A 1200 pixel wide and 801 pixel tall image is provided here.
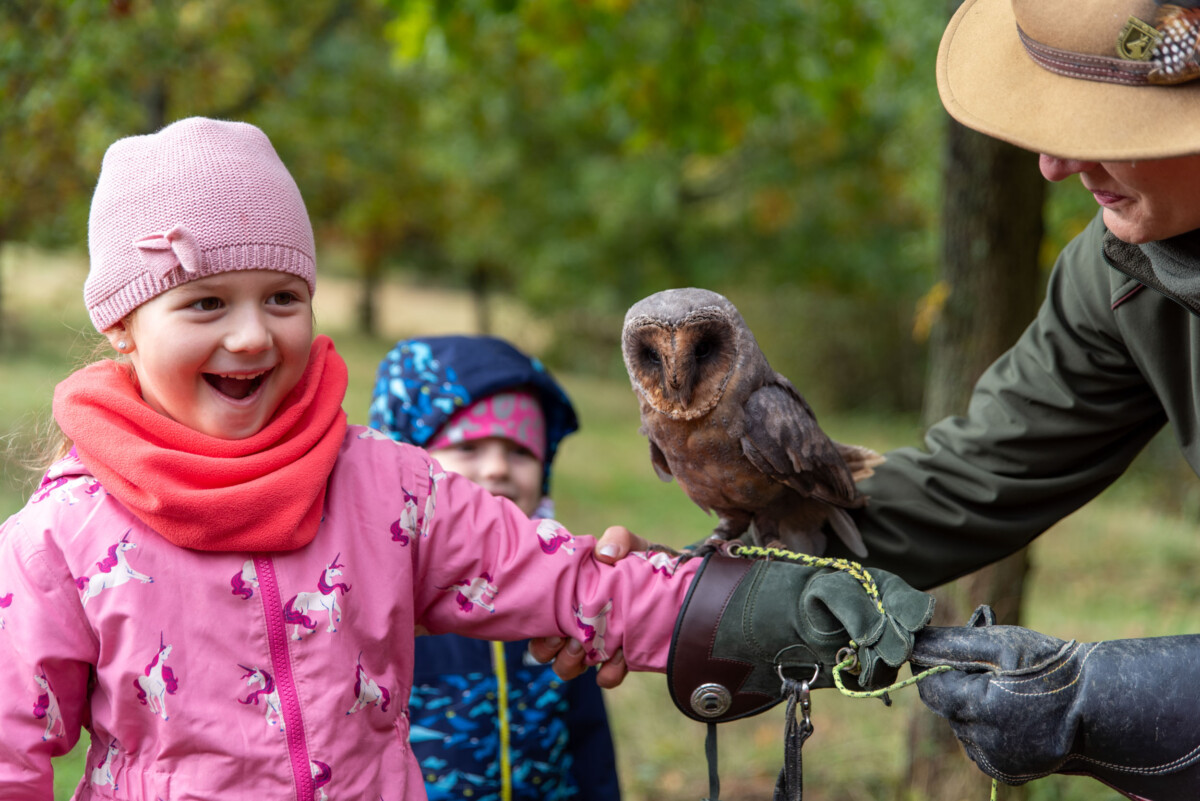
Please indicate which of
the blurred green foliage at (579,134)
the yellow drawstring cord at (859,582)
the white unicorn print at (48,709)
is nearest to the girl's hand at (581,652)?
the yellow drawstring cord at (859,582)

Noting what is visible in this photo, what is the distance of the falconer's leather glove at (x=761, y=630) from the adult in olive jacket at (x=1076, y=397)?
0.49 feet

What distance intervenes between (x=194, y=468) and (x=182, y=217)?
422mm

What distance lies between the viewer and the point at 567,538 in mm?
2037

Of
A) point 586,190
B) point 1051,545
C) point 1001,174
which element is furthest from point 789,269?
Answer: point 1001,174

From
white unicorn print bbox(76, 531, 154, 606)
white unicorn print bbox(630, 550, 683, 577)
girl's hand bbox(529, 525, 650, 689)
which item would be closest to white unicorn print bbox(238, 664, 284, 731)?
white unicorn print bbox(76, 531, 154, 606)

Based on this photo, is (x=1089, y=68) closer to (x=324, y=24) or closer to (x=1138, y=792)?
(x=1138, y=792)

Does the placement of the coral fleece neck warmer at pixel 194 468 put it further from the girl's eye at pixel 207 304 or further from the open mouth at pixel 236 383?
the girl's eye at pixel 207 304

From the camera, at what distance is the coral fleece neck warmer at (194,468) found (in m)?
1.64

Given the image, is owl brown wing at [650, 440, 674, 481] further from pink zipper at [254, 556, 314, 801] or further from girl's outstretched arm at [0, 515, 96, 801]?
girl's outstretched arm at [0, 515, 96, 801]

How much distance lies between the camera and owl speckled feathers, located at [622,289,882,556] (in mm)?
2129

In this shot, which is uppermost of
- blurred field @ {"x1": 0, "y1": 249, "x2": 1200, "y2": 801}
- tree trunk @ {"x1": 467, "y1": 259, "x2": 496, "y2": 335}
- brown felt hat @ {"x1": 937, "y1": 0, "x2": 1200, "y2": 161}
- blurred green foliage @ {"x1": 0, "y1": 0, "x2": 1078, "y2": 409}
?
tree trunk @ {"x1": 467, "y1": 259, "x2": 496, "y2": 335}

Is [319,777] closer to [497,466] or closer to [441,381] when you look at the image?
[497,466]

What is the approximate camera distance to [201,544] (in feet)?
5.47

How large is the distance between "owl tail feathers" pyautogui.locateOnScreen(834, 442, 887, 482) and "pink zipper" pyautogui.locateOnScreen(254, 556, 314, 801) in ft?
4.57
